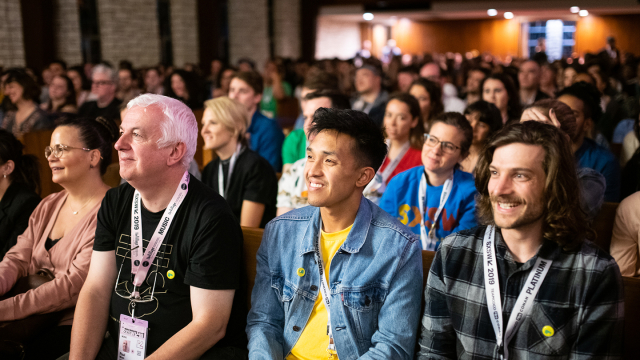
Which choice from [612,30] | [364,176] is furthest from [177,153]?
[612,30]

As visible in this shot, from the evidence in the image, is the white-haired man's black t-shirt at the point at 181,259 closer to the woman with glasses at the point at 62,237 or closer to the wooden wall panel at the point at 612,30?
the woman with glasses at the point at 62,237

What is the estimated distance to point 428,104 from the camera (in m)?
5.33

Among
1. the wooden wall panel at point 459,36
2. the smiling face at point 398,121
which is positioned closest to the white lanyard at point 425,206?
the smiling face at point 398,121

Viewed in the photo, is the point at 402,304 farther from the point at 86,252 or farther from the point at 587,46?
the point at 587,46

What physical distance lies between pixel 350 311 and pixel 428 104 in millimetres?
3729

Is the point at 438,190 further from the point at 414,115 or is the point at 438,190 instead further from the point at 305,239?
the point at 305,239

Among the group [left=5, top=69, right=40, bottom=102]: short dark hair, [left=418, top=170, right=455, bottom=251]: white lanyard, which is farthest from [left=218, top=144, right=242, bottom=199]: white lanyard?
[left=5, top=69, right=40, bottom=102]: short dark hair

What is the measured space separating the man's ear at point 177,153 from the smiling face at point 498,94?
12.0 feet

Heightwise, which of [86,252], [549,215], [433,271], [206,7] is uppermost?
[206,7]

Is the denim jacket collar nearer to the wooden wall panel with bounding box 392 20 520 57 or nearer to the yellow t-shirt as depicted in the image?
the yellow t-shirt

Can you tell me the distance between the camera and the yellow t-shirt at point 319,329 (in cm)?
199

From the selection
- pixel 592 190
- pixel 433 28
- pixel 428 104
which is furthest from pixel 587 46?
pixel 592 190

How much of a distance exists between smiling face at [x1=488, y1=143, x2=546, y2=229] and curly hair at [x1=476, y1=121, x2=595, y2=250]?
2 centimetres

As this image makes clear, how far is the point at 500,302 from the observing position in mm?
1724
